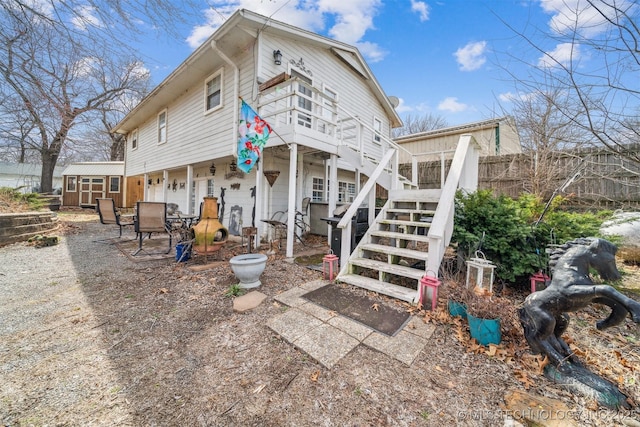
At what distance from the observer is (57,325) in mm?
2672

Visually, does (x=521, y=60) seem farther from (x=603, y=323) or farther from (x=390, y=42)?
(x=390, y=42)

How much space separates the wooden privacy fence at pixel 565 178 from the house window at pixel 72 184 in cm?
2454

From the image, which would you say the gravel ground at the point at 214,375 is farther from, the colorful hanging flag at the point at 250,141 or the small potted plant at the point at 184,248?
the colorful hanging flag at the point at 250,141

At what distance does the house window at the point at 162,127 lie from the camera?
1034cm

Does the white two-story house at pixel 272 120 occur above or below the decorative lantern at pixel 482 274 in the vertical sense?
above

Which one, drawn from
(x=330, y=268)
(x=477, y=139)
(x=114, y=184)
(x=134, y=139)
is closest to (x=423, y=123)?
(x=477, y=139)

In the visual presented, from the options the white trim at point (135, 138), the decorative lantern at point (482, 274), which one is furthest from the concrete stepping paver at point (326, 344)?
the white trim at point (135, 138)

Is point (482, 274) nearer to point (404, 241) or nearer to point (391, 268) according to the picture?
point (391, 268)

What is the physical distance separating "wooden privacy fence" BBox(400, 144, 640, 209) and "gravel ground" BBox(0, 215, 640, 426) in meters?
4.97

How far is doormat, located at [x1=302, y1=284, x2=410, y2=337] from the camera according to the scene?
2.66 meters

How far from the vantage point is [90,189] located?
1716cm

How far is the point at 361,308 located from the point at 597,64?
401 cm

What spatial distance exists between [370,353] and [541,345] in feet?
4.74

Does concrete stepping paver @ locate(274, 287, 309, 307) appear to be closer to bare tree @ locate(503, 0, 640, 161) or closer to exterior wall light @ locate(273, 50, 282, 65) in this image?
bare tree @ locate(503, 0, 640, 161)
